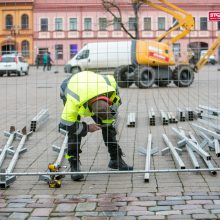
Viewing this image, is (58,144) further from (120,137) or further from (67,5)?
(67,5)

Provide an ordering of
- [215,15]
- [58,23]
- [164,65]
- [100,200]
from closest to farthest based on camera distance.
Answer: [100,200], [215,15], [58,23], [164,65]

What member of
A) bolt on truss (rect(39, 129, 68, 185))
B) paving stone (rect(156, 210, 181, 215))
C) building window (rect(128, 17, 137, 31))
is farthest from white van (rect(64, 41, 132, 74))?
paving stone (rect(156, 210, 181, 215))

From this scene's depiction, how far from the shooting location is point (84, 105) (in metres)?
6.85

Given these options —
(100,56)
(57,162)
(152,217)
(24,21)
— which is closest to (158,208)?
(152,217)

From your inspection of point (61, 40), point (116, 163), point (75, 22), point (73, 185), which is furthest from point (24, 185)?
point (75, 22)

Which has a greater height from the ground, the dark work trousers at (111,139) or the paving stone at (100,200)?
the dark work trousers at (111,139)

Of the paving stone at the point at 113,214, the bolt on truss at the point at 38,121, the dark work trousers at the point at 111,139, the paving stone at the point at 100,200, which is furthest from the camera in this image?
the bolt on truss at the point at 38,121

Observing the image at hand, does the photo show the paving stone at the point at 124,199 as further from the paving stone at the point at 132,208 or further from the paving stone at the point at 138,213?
the paving stone at the point at 138,213

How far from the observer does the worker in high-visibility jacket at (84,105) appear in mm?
6805

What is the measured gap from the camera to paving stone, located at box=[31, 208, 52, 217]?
5.43 metres

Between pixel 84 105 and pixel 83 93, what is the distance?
0.15 meters

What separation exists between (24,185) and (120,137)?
12.9ft

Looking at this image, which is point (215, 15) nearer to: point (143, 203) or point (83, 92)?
point (83, 92)

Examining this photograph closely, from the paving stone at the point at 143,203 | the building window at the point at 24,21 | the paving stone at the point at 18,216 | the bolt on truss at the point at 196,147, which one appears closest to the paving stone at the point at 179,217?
the paving stone at the point at 143,203
